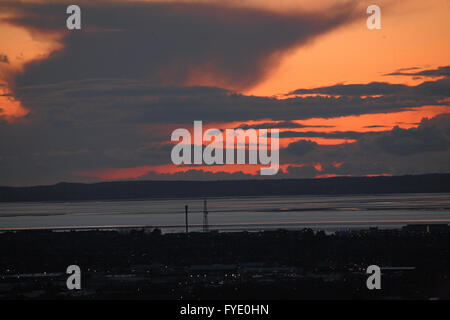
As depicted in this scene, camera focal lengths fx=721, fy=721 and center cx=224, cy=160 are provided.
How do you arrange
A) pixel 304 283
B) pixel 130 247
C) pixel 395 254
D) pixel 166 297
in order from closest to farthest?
pixel 166 297 → pixel 304 283 → pixel 395 254 → pixel 130 247

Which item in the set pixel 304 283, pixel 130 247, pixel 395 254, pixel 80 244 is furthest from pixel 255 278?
pixel 80 244
